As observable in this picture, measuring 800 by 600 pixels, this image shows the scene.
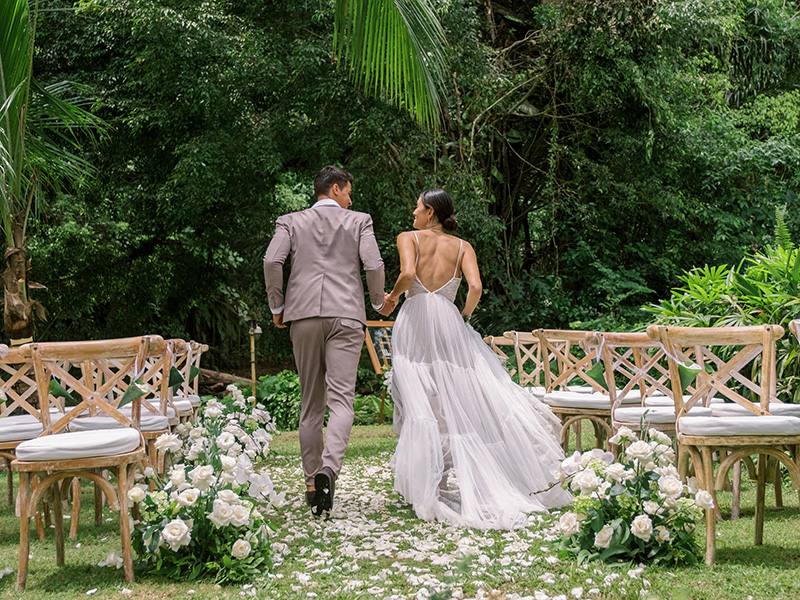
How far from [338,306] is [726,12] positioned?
31.9 feet

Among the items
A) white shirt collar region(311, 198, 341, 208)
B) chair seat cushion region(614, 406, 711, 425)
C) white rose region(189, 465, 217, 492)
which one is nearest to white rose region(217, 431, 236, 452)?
white rose region(189, 465, 217, 492)

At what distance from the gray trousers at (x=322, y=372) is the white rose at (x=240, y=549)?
1269mm

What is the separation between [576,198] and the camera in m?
12.0

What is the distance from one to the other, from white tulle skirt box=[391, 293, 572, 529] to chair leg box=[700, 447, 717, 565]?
1088 mm

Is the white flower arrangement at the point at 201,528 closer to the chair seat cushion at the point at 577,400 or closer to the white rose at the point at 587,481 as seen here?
the white rose at the point at 587,481

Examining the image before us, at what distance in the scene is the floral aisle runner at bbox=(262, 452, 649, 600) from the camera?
3008mm

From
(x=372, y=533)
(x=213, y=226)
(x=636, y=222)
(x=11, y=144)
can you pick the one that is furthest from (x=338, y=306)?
(x=636, y=222)

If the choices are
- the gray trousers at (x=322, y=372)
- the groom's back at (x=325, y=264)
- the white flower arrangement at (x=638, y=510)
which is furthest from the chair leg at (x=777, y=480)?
the groom's back at (x=325, y=264)

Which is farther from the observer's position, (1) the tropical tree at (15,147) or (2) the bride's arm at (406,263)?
(1) the tropical tree at (15,147)

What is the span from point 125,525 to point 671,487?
224 centimetres

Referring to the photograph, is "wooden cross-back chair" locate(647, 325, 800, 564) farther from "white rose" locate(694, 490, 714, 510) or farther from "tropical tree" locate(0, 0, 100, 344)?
"tropical tree" locate(0, 0, 100, 344)

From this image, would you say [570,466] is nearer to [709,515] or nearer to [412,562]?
[709,515]

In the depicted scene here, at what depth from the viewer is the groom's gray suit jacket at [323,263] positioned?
183 inches

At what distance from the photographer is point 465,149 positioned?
36.0ft
